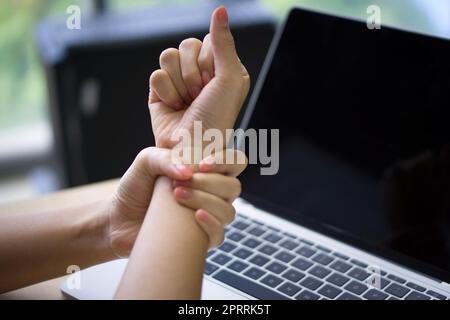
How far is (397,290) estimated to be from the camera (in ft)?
2.76

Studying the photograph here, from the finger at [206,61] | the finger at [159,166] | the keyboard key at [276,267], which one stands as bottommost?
the keyboard key at [276,267]

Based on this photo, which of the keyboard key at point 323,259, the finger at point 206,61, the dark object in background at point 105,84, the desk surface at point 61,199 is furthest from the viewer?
the dark object in background at point 105,84

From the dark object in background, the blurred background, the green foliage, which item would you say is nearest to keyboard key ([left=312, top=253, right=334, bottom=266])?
the blurred background

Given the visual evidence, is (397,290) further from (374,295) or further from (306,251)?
(306,251)

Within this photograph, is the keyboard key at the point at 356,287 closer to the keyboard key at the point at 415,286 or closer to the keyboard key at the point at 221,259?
the keyboard key at the point at 415,286

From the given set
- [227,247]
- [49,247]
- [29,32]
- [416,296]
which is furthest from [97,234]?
[29,32]

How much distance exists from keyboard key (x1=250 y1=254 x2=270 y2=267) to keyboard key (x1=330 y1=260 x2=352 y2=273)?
0.08 metres

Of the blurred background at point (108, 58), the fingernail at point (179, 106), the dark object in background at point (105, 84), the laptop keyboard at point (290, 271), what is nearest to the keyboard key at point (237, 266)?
the laptop keyboard at point (290, 271)

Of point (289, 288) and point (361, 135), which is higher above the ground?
point (361, 135)

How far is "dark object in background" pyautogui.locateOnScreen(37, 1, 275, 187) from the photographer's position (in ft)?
6.00

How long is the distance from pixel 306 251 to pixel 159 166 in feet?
0.83

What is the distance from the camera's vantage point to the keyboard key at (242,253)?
921 mm

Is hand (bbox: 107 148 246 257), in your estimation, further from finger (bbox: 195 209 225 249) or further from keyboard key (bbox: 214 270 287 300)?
keyboard key (bbox: 214 270 287 300)

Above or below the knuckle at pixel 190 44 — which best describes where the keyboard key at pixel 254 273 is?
below
